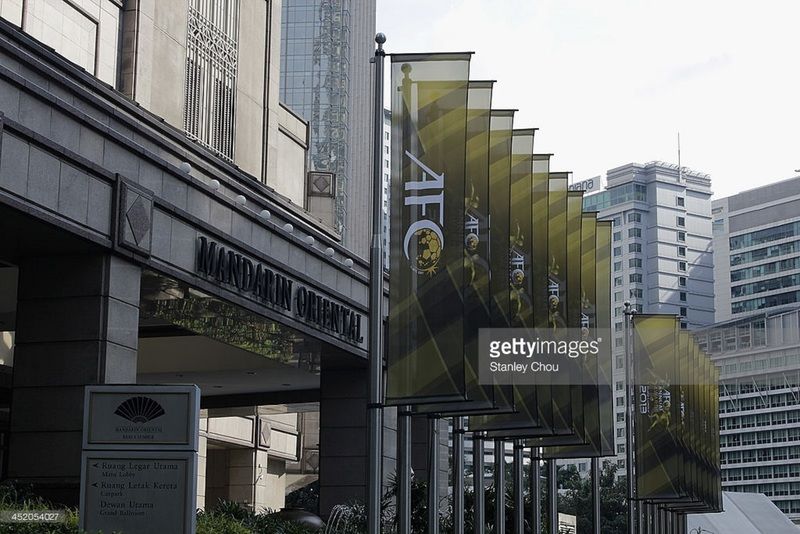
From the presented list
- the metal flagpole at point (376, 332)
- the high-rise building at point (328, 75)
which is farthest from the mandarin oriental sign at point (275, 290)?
the high-rise building at point (328, 75)

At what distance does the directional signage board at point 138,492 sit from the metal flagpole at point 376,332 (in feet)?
9.36

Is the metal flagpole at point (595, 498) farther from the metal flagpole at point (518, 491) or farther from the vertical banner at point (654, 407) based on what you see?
the metal flagpole at point (518, 491)

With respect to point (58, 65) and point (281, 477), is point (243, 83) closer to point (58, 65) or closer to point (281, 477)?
point (58, 65)

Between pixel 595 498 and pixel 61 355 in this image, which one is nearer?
pixel 61 355

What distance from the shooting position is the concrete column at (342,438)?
28797 mm

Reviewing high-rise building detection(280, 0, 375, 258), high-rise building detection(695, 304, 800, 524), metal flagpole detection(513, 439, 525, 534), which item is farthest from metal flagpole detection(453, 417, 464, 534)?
high-rise building detection(695, 304, 800, 524)

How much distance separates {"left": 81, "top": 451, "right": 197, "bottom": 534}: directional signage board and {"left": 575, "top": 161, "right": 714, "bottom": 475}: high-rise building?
163678 mm

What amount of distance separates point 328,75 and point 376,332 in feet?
269

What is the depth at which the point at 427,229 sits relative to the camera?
15797 mm

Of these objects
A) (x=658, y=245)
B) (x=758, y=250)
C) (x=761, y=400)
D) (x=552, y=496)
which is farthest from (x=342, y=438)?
(x=658, y=245)

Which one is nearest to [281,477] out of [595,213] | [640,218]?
[595,213]

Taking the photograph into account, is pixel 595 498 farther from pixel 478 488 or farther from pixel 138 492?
pixel 138 492

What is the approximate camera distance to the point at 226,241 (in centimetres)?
2183

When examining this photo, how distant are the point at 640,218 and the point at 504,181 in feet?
535
